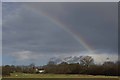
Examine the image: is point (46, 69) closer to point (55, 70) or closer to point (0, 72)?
point (55, 70)

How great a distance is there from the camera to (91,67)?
85.3 m

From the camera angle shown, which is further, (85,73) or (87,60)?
(87,60)

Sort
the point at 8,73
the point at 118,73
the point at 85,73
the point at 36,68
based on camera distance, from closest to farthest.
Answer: the point at 8,73
the point at 118,73
the point at 85,73
the point at 36,68

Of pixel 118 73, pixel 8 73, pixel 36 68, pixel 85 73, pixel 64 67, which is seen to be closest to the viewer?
pixel 8 73

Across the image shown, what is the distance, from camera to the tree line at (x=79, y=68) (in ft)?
237

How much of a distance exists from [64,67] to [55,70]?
5999mm

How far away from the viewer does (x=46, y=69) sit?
293 feet

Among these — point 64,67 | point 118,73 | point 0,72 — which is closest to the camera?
point 0,72

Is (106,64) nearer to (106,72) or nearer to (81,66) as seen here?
(106,72)

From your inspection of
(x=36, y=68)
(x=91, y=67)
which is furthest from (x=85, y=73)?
(x=36, y=68)

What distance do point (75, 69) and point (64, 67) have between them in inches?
155

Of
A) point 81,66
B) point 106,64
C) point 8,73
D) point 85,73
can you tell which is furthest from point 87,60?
point 8,73

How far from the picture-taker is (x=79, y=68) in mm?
86188

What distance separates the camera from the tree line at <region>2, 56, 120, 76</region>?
7231 cm
